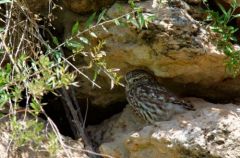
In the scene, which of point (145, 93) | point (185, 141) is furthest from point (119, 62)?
point (185, 141)

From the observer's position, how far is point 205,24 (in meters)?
3.09

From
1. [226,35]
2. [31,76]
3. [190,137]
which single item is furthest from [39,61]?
[226,35]

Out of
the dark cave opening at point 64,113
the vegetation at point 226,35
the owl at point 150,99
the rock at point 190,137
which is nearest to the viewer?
the rock at point 190,137

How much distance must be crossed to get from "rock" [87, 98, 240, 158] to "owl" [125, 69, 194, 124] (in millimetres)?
77

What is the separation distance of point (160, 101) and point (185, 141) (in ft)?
1.52

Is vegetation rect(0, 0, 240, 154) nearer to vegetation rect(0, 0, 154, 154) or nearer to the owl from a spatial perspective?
vegetation rect(0, 0, 154, 154)

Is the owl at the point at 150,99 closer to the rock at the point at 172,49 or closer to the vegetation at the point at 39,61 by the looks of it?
the rock at the point at 172,49

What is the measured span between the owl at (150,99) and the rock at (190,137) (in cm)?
8

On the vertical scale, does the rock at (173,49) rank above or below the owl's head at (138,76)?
above

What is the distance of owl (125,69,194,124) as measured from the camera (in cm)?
306

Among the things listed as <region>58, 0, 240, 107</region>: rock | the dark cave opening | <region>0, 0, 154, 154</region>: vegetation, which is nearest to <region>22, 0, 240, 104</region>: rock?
<region>58, 0, 240, 107</region>: rock

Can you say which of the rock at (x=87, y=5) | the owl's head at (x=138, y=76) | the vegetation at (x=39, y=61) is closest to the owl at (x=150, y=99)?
the owl's head at (x=138, y=76)

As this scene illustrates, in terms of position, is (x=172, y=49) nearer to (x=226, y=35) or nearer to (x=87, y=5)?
(x=226, y=35)

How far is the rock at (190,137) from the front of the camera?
2631 mm
